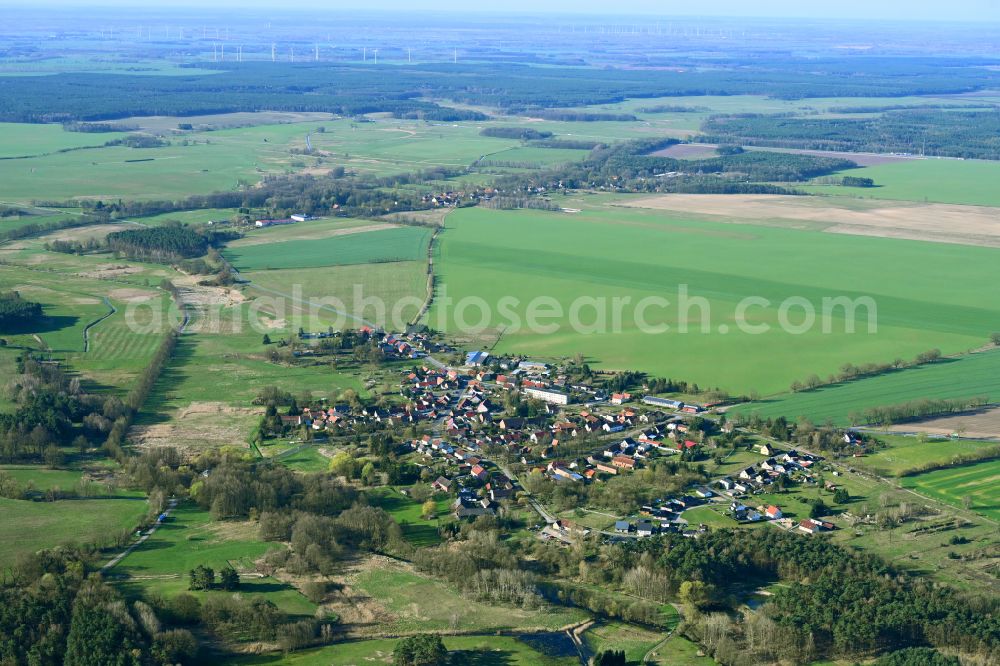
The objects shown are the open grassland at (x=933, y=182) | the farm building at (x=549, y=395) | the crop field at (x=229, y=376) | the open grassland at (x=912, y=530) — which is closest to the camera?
the open grassland at (x=912, y=530)

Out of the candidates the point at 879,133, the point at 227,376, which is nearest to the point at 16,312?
the point at 227,376

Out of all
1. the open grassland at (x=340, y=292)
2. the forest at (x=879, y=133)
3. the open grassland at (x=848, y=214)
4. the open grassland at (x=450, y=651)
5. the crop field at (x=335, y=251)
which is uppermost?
the forest at (x=879, y=133)

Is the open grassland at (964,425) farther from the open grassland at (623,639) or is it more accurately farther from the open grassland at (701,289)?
the open grassland at (623,639)

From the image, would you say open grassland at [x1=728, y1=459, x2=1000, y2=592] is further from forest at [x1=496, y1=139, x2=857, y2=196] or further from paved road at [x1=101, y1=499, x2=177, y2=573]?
forest at [x1=496, y1=139, x2=857, y2=196]

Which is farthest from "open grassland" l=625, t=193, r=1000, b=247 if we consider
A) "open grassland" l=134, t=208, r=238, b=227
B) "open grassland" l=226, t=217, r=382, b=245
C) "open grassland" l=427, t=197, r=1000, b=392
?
"open grassland" l=134, t=208, r=238, b=227

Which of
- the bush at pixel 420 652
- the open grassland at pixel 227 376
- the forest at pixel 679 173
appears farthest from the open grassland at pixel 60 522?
the forest at pixel 679 173

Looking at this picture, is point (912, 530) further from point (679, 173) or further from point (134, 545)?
point (679, 173)

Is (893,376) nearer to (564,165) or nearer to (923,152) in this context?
(564,165)
